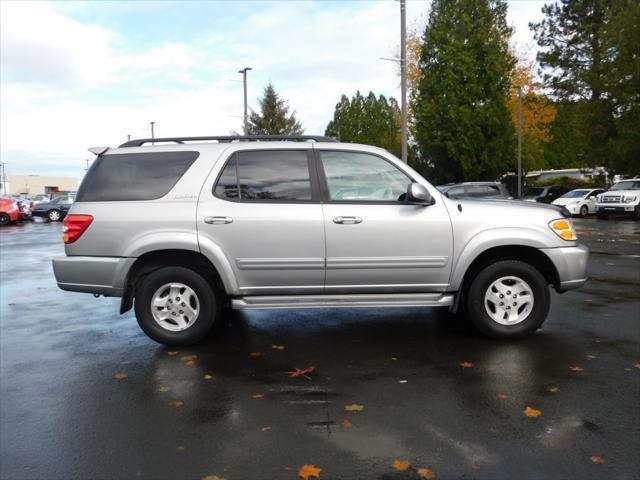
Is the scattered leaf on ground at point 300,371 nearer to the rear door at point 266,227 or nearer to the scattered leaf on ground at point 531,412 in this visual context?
the rear door at point 266,227

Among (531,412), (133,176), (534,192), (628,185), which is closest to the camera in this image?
(531,412)

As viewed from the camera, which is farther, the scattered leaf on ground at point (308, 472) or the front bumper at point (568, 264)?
the front bumper at point (568, 264)

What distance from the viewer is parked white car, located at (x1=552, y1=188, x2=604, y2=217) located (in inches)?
1170

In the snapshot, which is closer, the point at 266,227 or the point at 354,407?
the point at 354,407

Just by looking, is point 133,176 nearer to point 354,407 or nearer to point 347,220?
point 347,220

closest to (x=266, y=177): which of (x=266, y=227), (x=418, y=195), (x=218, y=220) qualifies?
(x=266, y=227)

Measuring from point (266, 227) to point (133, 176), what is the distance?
142 cm

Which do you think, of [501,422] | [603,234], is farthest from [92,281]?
[603,234]

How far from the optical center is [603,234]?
61.1ft

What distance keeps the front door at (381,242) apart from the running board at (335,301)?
0.26 feet

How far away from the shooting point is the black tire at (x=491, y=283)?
5477 millimetres

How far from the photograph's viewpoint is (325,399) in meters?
4.09

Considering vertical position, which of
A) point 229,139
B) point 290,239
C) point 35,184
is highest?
point 35,184

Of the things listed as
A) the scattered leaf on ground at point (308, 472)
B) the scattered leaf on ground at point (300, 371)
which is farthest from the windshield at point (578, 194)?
the scattered leaf on ground at point (308, 472)
